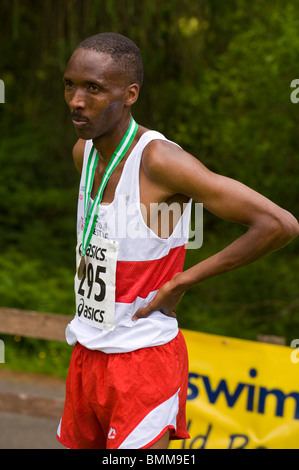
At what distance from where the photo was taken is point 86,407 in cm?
275

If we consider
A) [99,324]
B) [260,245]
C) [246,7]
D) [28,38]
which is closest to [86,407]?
[99,324]

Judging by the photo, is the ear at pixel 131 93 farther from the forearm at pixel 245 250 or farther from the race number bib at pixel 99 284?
the forearm at pixel 245 250

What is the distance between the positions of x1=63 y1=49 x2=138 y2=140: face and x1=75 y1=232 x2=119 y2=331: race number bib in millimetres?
403

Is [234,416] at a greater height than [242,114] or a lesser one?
lesser

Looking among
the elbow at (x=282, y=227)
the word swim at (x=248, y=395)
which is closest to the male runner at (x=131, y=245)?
the elbow at (x=282, y=227)

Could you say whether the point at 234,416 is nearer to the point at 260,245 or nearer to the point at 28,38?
the point at 260,245

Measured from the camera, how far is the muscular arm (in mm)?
2432

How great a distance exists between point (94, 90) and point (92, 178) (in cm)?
35

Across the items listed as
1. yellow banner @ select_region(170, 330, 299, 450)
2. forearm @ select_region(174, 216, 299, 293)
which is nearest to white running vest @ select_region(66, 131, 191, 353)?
forearm @ select_region(174, 216, 299, 293)

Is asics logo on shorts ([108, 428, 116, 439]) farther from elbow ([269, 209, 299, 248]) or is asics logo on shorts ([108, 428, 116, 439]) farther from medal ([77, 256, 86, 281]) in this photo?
elbow ([269, 209, 299, 248])

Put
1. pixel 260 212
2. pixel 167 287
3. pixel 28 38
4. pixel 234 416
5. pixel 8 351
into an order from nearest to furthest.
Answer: pixel 260 212 < pixel 167 287 < pixel 234 416 < pixel 8 351 < pixel 28 38

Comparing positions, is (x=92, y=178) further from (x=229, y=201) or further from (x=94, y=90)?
(x=229, y=201)

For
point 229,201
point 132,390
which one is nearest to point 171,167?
point 229,201

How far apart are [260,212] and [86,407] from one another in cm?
97
